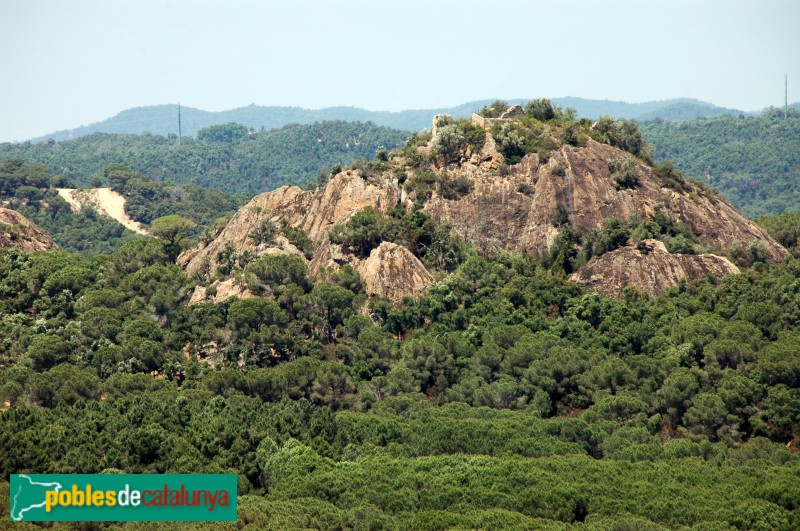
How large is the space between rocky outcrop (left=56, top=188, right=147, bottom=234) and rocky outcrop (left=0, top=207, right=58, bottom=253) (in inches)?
2503

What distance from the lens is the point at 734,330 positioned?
75.5 m

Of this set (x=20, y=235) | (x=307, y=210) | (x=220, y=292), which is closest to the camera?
(x=220, y=292)

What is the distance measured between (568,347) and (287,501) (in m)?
28.3

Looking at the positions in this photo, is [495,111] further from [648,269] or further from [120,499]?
[120,499]

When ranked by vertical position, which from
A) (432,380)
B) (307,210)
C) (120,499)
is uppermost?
(307,210)

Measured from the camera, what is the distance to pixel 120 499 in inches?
1941

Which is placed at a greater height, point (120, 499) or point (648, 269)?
point (648, 269)

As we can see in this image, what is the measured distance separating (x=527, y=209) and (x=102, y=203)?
101089 mm

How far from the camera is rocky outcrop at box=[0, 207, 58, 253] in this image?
100 meters

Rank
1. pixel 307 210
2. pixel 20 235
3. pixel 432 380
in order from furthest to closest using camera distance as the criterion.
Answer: pixel 20 235 < pixel 307 210 < pixel 432 380

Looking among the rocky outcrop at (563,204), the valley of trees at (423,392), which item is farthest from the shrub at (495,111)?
the valley of trees at (423,392)

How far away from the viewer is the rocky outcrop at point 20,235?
10012cm

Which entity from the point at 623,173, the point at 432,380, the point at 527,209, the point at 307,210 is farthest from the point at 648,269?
the point at 307,210

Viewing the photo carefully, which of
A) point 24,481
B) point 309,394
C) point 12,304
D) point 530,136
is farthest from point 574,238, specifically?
point 24,481
